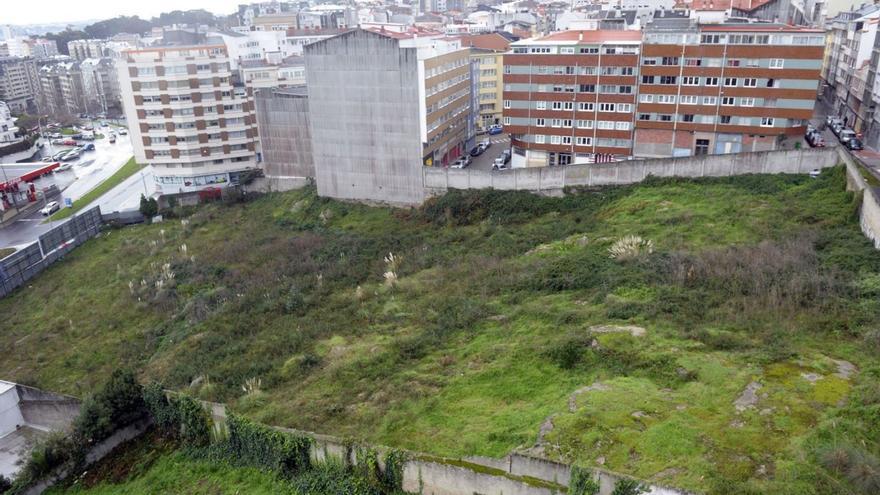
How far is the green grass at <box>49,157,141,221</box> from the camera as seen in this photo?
198ft

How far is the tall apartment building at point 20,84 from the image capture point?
415 feet

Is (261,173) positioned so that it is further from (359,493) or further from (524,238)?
(359,493)

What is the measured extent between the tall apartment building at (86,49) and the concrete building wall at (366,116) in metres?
133

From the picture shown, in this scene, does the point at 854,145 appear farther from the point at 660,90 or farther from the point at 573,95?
the point at 573,95

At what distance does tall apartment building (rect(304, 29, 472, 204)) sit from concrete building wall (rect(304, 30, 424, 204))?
74 mm

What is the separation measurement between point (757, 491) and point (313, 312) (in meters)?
23.8

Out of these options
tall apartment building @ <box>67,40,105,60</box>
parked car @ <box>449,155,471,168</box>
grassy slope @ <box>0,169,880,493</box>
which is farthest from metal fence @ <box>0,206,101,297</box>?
tall apartment building @ <box>67,40,105,60</box>

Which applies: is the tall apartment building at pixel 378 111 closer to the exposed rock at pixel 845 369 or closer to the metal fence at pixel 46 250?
the metal fence at pixel 46 250

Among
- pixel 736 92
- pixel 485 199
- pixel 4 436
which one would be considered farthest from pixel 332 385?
pixel 736 92

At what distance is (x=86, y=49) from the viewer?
159 meters

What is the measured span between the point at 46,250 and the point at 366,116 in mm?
27986

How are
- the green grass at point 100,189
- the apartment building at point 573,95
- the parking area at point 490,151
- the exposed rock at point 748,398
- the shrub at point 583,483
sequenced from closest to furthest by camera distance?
the shrub at point 583,483 < the exposed rock at point 748,398 < the apartment building at point 573,95 < the parking area at point 490,151 < the green grass at point 100,189

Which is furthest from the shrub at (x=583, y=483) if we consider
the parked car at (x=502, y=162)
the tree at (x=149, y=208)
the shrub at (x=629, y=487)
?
the tree at (x=149, y=208)

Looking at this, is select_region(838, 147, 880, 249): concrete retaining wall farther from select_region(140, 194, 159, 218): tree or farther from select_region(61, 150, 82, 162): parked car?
select_region(61, 150, 82, 162): parked car
